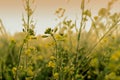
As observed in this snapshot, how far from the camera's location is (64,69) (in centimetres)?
249

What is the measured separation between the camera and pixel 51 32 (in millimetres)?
2236

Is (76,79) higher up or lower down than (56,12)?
lower down

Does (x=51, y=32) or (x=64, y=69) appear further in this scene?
(x=64, y=69)

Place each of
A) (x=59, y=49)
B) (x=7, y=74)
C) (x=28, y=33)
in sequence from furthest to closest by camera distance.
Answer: (x=7, y=74), (x=59, y=49), (x=28, y=33)

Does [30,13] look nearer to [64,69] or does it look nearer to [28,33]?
[28,33]

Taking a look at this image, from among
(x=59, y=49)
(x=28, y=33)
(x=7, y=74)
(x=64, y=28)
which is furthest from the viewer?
(x=7, y=74)

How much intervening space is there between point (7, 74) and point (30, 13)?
939 mm

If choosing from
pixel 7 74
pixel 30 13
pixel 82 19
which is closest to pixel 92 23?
pixel 82 19

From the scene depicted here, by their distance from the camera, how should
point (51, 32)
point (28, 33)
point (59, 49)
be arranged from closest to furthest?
point (51, 32), point (28, 33), point (59, 49)

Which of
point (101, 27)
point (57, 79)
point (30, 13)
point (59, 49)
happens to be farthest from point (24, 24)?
point (101, 27)

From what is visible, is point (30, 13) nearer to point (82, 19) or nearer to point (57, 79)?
point (82, 19)

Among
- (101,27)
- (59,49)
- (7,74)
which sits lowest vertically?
(7,74)

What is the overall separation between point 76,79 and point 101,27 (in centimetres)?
63

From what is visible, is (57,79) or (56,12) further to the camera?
(56,12)
